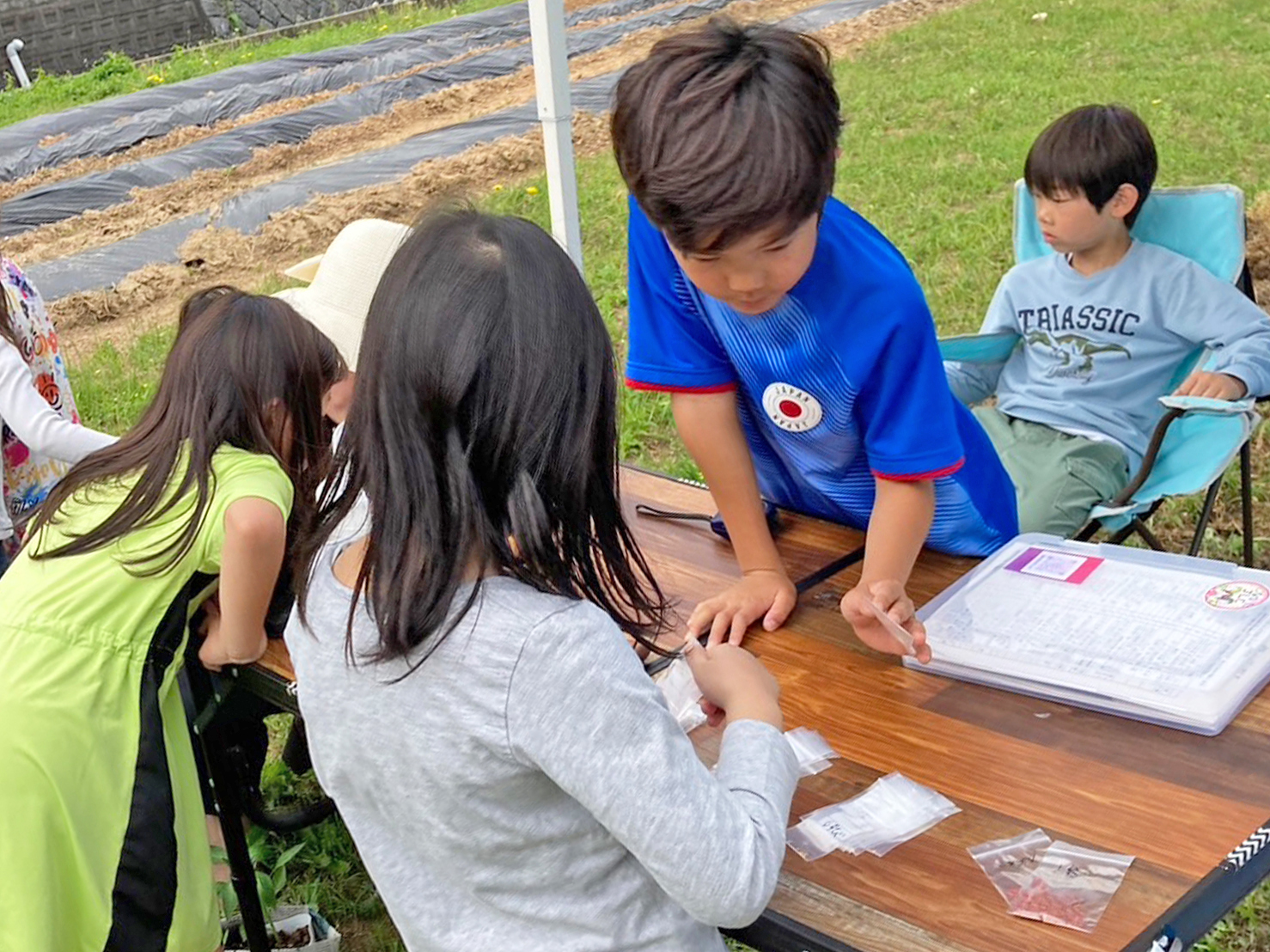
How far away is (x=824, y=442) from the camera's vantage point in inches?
71.1

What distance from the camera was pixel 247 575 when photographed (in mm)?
1862

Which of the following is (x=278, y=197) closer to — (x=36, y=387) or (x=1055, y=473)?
(x=36, y=387)

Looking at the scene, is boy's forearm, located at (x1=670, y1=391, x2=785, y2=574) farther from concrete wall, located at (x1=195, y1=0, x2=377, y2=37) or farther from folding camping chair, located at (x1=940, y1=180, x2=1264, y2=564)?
concrete wall, located at (x1=195, y1=0, x2=377, y2=37)

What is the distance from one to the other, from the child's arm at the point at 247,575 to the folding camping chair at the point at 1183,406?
1422 millimetres

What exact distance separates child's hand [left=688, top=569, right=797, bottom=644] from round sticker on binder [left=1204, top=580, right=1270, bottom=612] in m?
0.49

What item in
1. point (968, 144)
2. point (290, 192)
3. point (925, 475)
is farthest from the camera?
point (290, 192)

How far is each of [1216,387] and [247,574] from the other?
1.73 metres

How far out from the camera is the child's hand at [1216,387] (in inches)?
99.4

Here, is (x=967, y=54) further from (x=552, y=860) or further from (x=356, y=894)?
(x=552, y=860)

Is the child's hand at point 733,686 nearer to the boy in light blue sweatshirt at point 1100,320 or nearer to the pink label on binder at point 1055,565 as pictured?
the pink label on binder at point 1055,565

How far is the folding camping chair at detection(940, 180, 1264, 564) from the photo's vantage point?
2.49 metres

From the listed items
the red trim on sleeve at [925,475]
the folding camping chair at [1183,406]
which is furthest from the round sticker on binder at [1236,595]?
the folding camping chair at [1183,406]

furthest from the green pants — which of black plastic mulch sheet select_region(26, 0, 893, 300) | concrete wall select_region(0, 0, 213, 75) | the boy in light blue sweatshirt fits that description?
concrete wall select_region(0, 0, 213, 75)

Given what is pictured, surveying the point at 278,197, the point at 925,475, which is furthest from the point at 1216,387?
the point at 278,197
